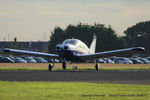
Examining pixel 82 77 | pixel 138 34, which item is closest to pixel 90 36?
pixel 138 34

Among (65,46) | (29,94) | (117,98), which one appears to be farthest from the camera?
(65,46)

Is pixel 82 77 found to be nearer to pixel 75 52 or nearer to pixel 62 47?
pixel 62 47

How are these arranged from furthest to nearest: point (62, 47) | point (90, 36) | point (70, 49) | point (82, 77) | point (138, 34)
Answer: point (138, 34) < point (90, 36) < point (70, 49) < point (62, 47) < point (82, 77)

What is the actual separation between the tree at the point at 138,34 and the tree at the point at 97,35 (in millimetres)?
29028

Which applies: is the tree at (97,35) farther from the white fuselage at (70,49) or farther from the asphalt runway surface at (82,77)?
the asphalt runway surface at (82,77)

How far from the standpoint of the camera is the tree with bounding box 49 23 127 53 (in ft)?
429

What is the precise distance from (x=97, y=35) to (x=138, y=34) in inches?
1871

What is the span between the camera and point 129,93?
15562 mm

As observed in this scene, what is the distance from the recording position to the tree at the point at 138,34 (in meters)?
163

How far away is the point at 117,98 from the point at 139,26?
165954 mm

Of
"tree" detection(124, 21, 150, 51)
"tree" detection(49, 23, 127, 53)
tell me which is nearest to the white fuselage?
"tree" detection(49, 23, 127, 53)

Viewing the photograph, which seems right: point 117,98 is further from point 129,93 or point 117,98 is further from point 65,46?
point 65,46

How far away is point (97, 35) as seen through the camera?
13462 cm

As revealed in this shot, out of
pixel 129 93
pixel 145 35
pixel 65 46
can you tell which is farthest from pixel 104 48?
pixel 129 93
